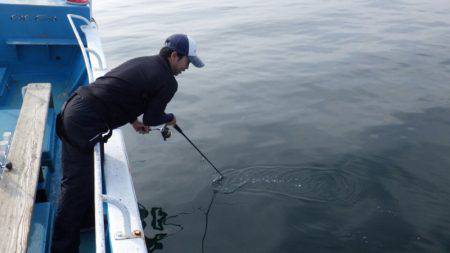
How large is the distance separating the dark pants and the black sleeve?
1.77 feet

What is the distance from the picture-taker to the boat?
3.07 meters

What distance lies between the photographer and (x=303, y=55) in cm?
1285

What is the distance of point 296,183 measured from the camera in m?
6.50

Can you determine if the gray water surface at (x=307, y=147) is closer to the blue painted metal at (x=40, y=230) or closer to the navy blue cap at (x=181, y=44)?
the blue painted metal at (x=40, y=230)

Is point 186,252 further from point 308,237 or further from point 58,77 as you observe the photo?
point 58,77

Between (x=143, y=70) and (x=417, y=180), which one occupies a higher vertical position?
(x=143, y=70)

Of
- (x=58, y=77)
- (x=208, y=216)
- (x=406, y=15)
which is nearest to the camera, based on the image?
(x=208, y=216)

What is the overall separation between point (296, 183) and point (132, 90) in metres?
3.37

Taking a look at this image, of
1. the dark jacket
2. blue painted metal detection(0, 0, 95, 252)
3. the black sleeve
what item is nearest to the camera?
the dark jacket

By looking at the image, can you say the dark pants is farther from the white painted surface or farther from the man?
the white painted surface

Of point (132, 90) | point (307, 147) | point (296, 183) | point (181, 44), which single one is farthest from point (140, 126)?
point (307, 147)

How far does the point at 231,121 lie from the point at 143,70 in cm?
455

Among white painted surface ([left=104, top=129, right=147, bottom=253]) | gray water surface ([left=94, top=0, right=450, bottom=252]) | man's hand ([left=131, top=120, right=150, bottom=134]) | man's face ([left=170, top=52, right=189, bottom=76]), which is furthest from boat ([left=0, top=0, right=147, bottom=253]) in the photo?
gray water surface ([left=94, top=0, right=450, bottom=252])

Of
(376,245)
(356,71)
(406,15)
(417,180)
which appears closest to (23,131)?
(376,245)
